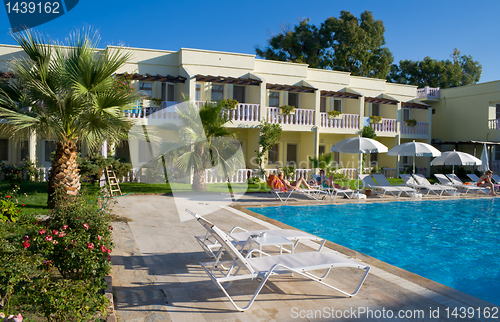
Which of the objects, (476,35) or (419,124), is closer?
(476,35)

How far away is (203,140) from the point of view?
1528cm

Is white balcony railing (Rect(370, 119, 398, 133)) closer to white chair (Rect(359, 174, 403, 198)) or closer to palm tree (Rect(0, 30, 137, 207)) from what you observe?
white chair (Rect(359, 174, 403, 198))

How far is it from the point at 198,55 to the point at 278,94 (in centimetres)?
587

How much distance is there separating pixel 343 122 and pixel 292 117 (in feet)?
13.1

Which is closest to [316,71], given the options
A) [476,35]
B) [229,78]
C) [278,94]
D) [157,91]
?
[278,94]

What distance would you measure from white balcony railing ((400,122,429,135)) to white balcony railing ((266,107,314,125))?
8353 millimetres

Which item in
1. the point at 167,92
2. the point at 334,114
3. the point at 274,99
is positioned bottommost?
the point at 334,114

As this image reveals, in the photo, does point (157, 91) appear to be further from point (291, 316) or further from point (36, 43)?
point (291, 316)

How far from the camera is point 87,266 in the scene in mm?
4367

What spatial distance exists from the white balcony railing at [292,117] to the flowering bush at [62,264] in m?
16.4

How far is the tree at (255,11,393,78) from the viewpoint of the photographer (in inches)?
1451

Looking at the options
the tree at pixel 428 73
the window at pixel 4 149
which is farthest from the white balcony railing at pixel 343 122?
the tree at pixel 428 73

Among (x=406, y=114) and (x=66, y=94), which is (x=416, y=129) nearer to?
(x=406, y=114)

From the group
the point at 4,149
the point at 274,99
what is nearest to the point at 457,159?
the point at 274,99
